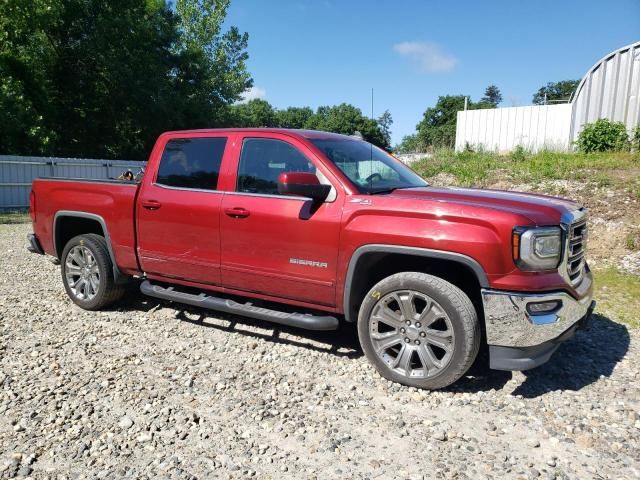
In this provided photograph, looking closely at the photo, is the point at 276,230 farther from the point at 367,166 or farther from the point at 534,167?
the point at 534,167

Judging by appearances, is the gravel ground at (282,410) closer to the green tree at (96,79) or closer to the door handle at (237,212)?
the door handle at (237,212)

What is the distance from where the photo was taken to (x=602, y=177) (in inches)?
359

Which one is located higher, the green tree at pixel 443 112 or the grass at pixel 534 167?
the green tree at pixel 443 112

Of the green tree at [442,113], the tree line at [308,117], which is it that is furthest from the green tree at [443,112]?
the tree line at [308,117]

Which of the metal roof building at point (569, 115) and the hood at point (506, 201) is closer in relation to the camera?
the hood at point (506, 201)

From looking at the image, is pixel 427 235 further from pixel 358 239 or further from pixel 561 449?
pixel 561 449

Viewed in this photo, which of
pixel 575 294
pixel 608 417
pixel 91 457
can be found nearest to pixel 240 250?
pixel 91 457

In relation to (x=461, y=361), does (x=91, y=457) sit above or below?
below

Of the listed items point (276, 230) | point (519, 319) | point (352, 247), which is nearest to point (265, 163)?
point (276, 230)

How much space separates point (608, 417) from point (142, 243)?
14.1ft

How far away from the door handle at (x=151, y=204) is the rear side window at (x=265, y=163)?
3.08 ft

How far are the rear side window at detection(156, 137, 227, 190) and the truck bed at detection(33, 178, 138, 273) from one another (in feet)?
1.40

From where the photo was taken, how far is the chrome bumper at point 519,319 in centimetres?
334

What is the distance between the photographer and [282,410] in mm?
3463
